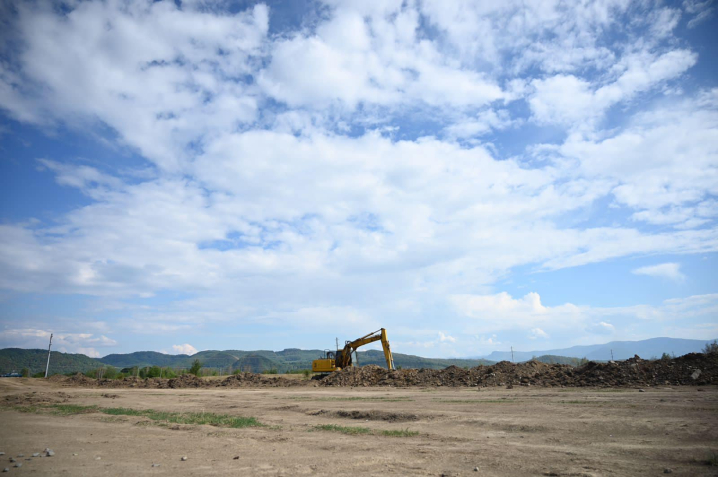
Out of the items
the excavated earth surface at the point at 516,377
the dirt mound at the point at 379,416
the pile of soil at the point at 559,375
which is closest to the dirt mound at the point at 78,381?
the excavated earth surface at the point at 516,377

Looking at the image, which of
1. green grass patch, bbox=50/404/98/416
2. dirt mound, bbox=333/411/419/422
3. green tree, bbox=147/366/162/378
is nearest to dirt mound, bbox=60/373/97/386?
green tree, bbox=147/366/162/378

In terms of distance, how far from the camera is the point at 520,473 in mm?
7590

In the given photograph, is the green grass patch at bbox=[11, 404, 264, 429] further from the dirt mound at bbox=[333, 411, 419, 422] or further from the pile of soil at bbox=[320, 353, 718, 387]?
the pile of soil at bbox=[320, 353, 718, 387]

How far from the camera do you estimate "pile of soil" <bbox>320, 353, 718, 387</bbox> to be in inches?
1001

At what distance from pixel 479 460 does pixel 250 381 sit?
42.0m

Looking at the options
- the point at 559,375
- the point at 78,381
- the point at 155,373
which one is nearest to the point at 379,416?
the point at 559,375

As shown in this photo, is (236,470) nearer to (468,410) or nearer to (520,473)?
(520,473)

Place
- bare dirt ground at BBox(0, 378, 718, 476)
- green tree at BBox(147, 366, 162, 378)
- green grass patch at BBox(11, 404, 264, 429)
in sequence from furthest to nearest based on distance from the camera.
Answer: green tree at BBox(147, 366, 162, 378)
green grass patch at BBox(11, 404, 264, 429)
bare dirt ground at BBox(0, 378, 718, 476)

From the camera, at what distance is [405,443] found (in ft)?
35.1

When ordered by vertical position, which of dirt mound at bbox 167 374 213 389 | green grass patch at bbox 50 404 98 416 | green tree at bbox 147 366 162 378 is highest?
green grass patch at bbox 50 404 98 416

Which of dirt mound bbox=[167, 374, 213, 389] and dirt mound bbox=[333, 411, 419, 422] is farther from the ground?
dirt mound bbox=[333, 411, 419, 422]

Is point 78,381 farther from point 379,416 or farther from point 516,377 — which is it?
point 516,377

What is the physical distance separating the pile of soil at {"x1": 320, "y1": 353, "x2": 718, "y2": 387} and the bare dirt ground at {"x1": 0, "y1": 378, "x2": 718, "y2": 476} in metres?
10.1

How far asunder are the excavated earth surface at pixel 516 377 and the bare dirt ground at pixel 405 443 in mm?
10352
